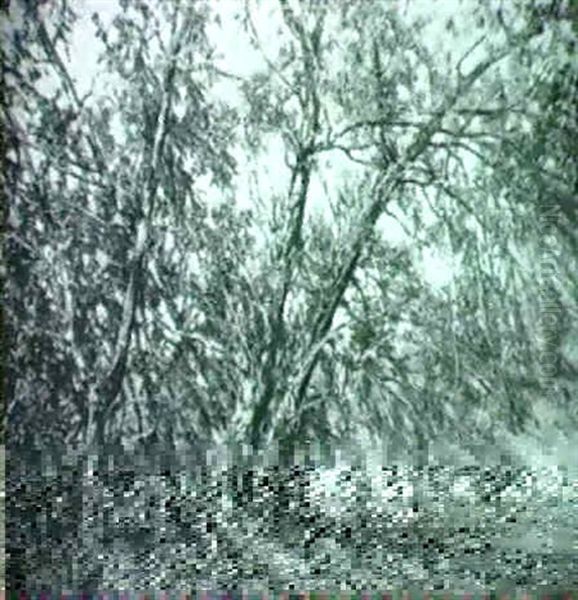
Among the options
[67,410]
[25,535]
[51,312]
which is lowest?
[25,535]

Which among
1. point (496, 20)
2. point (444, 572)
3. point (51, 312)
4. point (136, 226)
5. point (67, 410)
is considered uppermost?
point (496, 20)

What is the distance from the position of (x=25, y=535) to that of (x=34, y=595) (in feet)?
0.39

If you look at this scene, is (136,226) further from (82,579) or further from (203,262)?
(82,579)

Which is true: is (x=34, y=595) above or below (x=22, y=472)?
below

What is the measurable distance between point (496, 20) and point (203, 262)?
2.42 ft

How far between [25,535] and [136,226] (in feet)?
2.11

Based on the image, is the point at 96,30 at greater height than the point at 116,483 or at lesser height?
greater

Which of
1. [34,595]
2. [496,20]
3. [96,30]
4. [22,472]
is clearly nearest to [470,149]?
[496,20]

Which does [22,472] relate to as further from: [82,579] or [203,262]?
[203,262]

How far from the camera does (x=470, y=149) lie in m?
2.00

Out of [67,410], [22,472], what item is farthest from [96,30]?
[22,472]

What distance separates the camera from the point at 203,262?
2.03 m

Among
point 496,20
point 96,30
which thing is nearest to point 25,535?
point 96,30

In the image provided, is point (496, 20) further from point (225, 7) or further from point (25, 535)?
point (25, 535)
